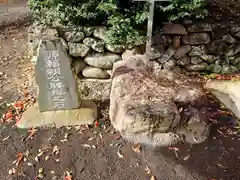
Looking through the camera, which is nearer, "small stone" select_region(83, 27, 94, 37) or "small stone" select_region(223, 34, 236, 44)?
"small stone" select_region(83, 27, 94, 37)

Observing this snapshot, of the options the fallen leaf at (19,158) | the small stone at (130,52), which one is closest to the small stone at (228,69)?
the small stone at (130,52)

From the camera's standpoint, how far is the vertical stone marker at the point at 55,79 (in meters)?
3.44

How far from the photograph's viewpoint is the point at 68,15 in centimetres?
438

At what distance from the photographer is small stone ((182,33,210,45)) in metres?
4.65

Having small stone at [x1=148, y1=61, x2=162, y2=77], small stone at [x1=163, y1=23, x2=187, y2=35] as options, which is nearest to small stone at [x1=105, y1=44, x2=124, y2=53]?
small stone at [x1=148, y1=61, x2=162, y2=77]

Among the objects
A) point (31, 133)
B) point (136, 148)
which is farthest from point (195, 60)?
point (31, 133)

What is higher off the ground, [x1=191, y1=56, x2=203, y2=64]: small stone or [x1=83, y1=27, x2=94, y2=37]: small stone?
[x1=83, y1=27, x2=94, y2=37]: small stone

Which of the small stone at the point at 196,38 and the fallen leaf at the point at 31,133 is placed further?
the small stone at the point at 196,38

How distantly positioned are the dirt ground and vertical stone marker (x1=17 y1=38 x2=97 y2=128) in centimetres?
13

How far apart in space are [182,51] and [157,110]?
5.90 feet

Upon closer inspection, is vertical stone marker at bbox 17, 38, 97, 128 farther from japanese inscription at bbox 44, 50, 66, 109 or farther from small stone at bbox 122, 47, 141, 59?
small stone at bbox 122, 47, 141, 59

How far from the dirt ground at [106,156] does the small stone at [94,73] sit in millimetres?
1074

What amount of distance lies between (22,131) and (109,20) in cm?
200

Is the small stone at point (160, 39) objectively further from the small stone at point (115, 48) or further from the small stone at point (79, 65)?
the small stone at point (79, 65)
